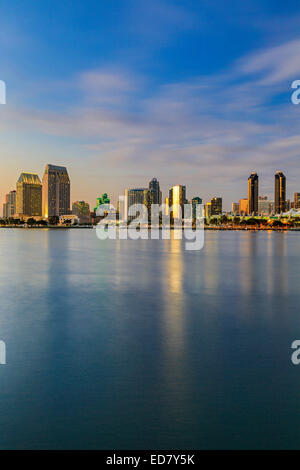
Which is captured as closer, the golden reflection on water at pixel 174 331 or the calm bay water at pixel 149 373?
the calm bay water at pixel 149 373

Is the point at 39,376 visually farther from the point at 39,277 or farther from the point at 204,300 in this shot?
the point at 39,277

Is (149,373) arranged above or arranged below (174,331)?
above

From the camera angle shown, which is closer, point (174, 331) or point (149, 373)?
point (149, 373)

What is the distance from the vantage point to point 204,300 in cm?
2697

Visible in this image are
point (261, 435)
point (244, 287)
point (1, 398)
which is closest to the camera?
point (261, 435)

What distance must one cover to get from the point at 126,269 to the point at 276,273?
56.7 feet

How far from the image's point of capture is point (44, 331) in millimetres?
18234

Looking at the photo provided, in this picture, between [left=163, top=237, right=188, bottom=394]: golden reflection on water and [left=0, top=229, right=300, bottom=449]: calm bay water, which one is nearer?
[left=0, top=229, right=300, bottom=449]: calm bay water
